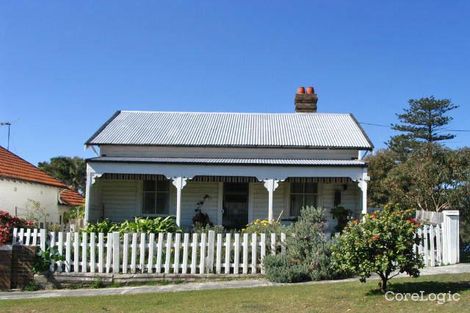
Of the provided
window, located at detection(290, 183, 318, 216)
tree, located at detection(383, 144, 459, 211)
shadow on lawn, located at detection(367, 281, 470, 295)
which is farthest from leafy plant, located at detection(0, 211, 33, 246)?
tree, located at detection(383, 144, 459, 211)

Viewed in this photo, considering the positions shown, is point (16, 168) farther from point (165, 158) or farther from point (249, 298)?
point (249, 298)

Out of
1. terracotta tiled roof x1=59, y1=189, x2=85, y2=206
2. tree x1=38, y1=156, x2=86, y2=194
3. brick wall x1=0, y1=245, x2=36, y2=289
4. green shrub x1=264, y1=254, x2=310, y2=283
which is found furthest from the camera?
tree x1=38, y1=156, x2=86, y2=194

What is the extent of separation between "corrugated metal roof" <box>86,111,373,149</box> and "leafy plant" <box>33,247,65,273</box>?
7.98 m

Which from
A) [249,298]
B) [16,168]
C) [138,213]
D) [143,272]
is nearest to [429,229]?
[249,298]

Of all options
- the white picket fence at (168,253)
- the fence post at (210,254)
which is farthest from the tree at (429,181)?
the fence post at (210,254)

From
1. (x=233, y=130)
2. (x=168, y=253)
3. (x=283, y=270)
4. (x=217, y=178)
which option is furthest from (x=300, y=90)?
(x=283, y=270)

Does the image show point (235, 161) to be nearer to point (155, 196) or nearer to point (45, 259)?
point (155, 196)

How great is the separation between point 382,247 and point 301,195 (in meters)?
12.0

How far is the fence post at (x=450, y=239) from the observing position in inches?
503

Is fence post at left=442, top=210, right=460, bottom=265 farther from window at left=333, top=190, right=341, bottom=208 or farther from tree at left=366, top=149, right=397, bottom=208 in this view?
tree at left=366, top=149, right=397, bottom=208

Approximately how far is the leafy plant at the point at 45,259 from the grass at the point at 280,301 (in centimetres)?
215

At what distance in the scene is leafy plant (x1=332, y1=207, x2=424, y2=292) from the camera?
8438mm

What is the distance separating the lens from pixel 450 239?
1287cm

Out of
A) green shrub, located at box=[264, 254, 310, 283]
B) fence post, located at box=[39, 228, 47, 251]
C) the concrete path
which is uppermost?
fence post, located at box=[39, 228, 47, 251]
